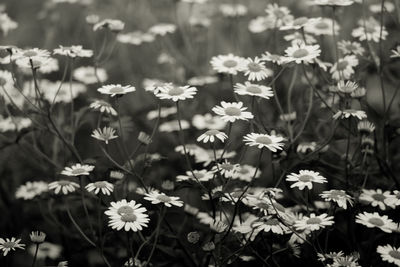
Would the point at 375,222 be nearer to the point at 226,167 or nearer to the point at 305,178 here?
the point at 305,178

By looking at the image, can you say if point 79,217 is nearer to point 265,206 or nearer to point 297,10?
point 265,206

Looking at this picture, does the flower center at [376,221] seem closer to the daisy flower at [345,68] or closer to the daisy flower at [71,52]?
the daisy flower at [345,68]

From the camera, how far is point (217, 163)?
2.02 m

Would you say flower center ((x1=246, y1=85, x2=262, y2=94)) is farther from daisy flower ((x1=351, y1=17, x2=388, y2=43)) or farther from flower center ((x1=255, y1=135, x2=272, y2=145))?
daisy flower ((x1=351, y1=17, x2=388, y2=43))

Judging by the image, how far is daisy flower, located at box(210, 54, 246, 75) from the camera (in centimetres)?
229

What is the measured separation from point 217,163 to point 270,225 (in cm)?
28

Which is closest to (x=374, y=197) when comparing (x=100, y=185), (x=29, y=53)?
(x=100, y=185)

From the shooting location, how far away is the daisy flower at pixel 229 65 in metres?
2.29

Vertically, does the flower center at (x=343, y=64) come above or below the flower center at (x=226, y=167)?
above

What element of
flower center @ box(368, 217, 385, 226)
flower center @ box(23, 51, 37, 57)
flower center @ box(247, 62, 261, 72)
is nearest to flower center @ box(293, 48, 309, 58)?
flower center @ box(247, 62, 261, 72)

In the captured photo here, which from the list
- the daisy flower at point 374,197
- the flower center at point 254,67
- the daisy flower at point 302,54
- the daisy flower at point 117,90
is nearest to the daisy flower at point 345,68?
the daisy flower at point 302,54

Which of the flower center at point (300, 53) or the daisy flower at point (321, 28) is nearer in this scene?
the flower center at point (300, 53)

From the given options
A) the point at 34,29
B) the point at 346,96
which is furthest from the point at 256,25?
the point at 34,29

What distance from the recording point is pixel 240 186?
238 cm
